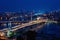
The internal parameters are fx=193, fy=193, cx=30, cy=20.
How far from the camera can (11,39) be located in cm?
371

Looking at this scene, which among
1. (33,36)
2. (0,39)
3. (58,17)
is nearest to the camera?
(0,39)

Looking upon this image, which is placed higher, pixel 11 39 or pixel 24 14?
pixel 24 14

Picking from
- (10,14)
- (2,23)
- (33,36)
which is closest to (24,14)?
(10,14)

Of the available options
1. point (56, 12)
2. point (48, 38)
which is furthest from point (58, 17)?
point (48, 38)

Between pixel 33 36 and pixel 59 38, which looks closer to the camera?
pixel 59 38

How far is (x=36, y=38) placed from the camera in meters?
4.04

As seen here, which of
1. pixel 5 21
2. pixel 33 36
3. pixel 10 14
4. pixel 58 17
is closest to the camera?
pixel 33 36

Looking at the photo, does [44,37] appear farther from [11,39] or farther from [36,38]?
[11,39]

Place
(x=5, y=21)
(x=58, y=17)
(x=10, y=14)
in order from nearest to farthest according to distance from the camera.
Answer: (x=58, y=17), (x=10, y=14), (x=5, y=21)

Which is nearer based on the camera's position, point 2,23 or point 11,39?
point 11,39

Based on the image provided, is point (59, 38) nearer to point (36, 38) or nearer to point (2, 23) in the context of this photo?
point (36, 38)

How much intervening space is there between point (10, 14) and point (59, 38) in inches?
56.4

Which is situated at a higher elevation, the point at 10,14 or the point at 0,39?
the point at 10,14

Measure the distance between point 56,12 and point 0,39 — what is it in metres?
1.38
